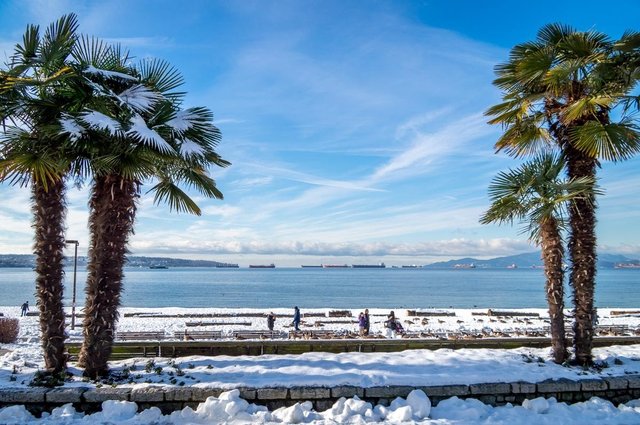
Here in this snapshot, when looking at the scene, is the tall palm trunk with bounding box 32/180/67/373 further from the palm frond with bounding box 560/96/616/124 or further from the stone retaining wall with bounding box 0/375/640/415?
the palm frond with bounding box 560/96/616/124

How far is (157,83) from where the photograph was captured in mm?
9141

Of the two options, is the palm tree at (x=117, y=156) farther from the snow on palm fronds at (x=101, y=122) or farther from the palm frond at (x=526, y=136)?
the palm frond at (x=526, y=136)

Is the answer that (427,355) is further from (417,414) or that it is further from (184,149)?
(184,149)

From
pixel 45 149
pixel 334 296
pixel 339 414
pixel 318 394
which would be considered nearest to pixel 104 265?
pixel 45 149

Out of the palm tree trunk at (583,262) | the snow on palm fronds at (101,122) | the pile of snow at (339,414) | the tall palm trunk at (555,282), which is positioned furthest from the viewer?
the tall palm trunk at (555,282)

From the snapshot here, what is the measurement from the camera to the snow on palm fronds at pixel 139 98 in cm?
809

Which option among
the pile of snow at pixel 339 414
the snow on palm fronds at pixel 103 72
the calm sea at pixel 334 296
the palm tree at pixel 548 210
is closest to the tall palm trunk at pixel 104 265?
the pile of snow at pixel 339 414

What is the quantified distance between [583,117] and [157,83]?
328 inches

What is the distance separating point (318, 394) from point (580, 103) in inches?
276

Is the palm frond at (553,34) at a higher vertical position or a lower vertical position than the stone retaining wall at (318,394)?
higher

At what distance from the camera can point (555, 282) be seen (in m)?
9.34

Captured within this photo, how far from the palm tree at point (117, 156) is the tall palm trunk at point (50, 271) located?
46 cm

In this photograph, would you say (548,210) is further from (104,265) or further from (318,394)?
(104,265)

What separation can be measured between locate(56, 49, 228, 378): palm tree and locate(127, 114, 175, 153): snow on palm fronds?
0.02 m
